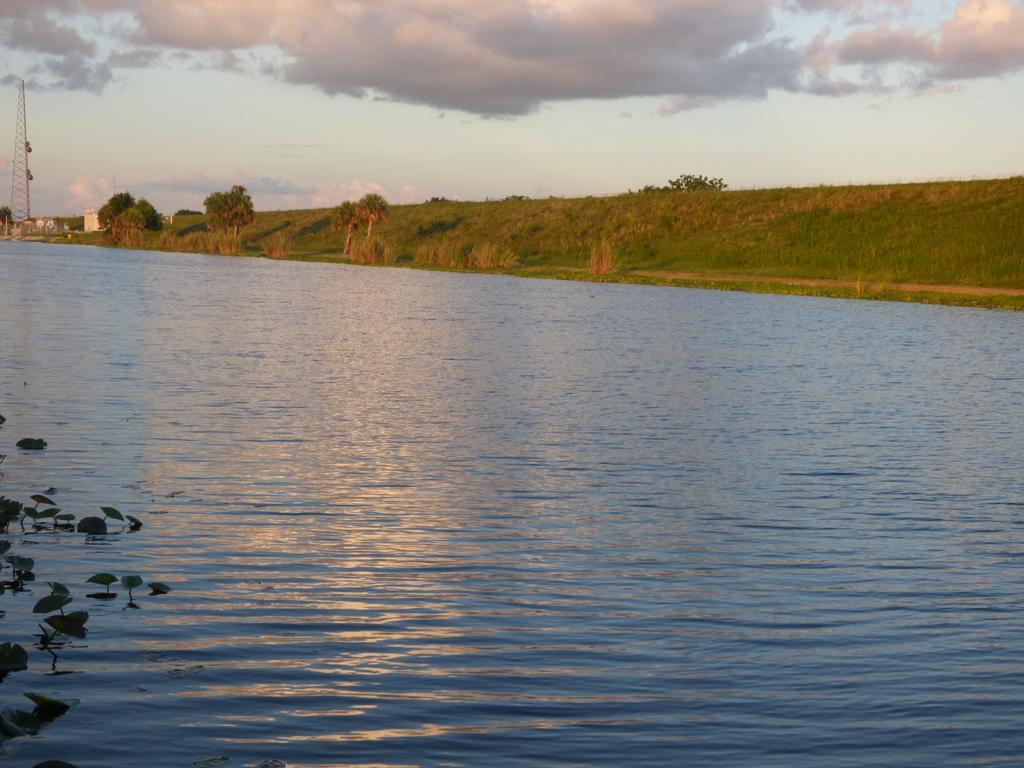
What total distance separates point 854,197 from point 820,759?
93.0m

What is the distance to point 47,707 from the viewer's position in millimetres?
6691

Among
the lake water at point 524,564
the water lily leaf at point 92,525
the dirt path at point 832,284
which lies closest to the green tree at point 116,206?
the dirt path at point 832,284

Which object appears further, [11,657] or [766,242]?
[766,242]

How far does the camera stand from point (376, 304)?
49.3m

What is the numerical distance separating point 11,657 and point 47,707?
70cm

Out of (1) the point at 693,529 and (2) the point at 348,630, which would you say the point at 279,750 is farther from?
(1) the point at 693,529

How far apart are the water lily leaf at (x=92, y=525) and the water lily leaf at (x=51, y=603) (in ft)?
8.56

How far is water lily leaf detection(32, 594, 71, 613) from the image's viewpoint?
795cm

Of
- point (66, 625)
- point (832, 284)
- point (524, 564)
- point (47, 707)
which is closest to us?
point (47, 707)

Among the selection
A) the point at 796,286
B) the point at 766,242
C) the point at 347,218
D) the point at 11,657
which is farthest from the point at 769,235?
the point at 11,657

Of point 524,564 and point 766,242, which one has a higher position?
point 766,242

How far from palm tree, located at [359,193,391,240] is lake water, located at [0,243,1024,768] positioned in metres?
91.2

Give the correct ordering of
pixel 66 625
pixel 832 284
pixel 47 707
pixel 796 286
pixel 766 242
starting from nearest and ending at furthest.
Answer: pixel 47 707 < pixel 66 625 < pixel 796 286 < pixel 832 284 < pixel 766 242

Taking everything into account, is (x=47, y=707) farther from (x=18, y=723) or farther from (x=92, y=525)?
(x=92, y=525)
